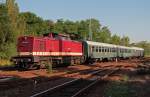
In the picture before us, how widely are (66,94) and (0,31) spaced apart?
3724 cm

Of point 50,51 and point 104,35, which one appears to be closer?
point 50,51

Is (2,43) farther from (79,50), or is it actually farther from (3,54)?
(79,50)

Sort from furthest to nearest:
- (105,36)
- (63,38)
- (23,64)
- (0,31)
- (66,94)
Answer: (105,36) < (0,31) < (63,38) < (23,64) < (66,94)

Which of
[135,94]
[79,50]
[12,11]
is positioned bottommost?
[135,94]

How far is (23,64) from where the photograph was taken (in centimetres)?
2956

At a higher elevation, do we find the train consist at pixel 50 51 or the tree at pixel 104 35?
the tree at pixel 104 35

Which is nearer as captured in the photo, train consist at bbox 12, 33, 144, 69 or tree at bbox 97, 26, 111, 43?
train consist at bbox 12, 33, 144, 69

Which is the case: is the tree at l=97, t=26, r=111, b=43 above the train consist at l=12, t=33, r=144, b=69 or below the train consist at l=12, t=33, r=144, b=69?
above

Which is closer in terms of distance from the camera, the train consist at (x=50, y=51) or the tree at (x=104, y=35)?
the train consist at (x=50, y=51)

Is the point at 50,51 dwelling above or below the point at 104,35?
below

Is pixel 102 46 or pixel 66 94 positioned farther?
pixel 102 46

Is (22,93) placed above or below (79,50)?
below

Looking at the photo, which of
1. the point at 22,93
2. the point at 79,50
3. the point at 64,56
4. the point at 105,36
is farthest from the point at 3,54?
the point at 105,36

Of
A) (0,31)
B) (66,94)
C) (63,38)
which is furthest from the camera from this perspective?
(0,31)
